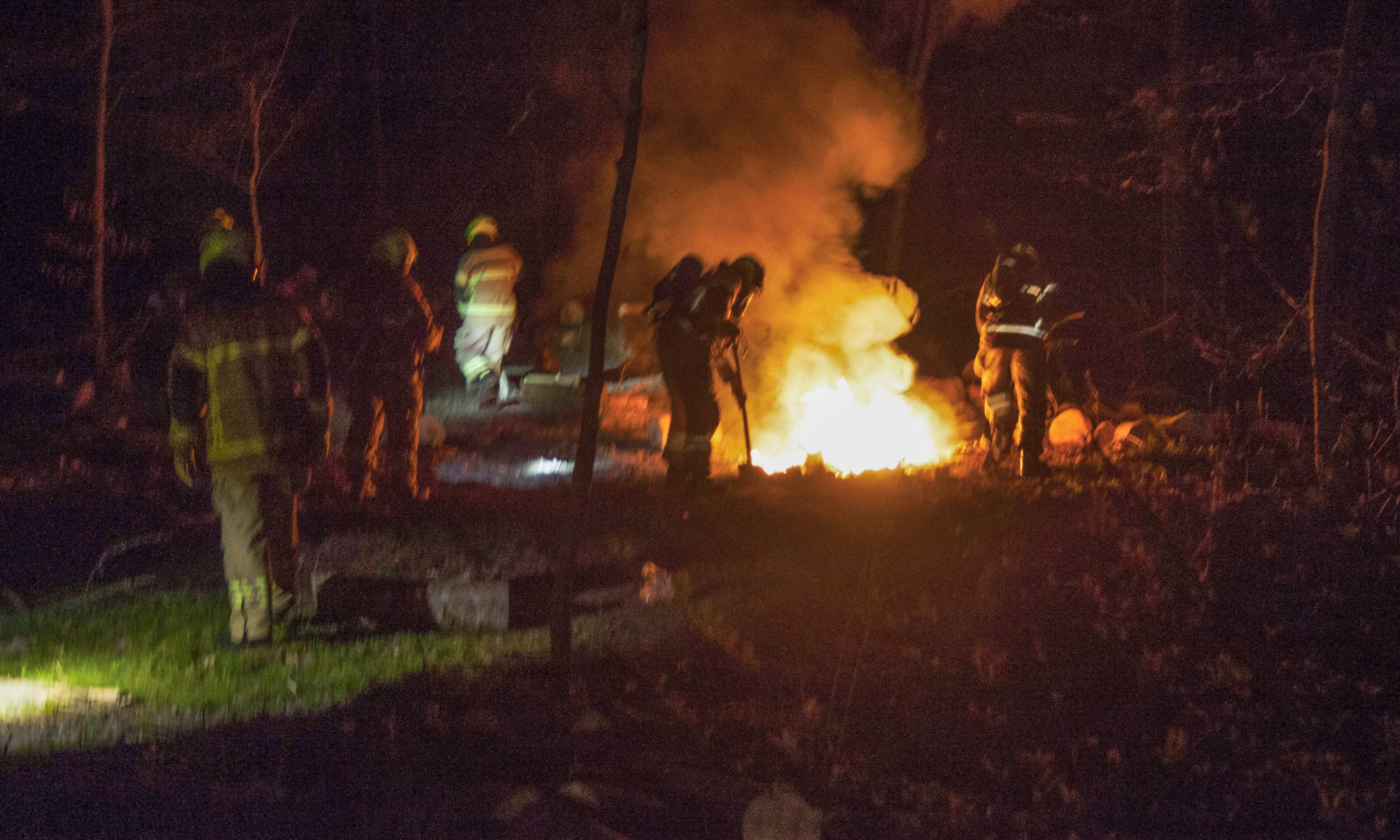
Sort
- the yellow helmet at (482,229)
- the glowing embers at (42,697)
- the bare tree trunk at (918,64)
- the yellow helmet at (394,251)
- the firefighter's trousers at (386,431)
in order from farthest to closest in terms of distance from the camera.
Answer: the bare tree trunk at (918,64), the yellow helmet at (482,229), the firefighter's trousers at (386,431), the yellow helmet at (394,251), the glowing embers at (42,697)

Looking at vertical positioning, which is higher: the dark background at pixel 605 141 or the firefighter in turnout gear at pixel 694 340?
the dark background at pixel 605 141

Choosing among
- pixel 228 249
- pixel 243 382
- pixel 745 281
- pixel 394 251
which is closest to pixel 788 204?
pixel 745 281

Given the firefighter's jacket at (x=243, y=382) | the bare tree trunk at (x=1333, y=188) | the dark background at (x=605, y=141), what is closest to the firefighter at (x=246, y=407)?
the firefighter's jacket at (x=243, y=382)

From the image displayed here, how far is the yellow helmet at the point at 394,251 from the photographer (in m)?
8.73

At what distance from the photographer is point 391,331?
877 cm

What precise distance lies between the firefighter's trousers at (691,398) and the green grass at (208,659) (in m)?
3.44

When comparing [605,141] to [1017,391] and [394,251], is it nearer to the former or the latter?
[1017,391]

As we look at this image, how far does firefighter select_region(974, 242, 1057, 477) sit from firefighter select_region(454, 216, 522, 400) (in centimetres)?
635

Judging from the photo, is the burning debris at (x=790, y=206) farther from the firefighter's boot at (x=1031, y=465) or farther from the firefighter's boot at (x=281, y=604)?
the firefighter's boot at (x=281, y=604)

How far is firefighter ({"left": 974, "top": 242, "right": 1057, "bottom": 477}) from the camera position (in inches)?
409

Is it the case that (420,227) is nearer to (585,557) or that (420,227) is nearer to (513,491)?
(513,491)

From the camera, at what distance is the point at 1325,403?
986 cm

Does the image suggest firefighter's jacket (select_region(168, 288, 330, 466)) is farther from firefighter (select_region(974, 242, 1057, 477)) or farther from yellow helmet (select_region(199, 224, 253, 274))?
firefighter (select_region(974, 242, 1057, 477))

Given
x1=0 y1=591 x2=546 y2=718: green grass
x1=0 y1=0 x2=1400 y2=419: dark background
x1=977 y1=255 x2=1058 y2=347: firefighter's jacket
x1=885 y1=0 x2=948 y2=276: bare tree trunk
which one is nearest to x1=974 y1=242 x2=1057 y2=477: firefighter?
x1=977 y1=255 x2=1058 y2=347: firefighter's jacket
